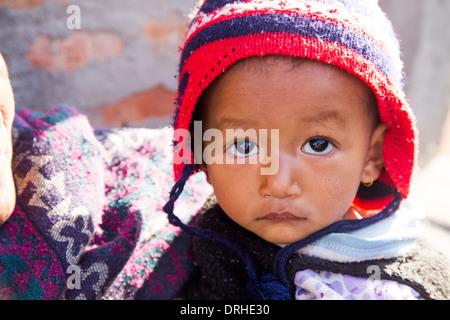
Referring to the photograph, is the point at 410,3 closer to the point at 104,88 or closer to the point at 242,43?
the point at 104,88

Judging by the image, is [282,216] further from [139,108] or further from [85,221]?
[139,108]

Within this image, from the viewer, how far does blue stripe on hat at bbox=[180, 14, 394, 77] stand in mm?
1113

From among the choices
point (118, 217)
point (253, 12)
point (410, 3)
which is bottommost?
point (118, 217)

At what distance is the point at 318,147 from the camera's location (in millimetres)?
1174

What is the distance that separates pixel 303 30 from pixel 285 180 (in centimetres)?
38

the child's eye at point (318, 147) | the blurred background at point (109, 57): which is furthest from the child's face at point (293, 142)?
the blurred background at point (109, 57)

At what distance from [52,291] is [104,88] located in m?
1.31

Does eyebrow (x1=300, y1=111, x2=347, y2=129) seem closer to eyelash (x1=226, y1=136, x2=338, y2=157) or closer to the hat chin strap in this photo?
eyelash (x1=226, y1=136, x2=338, y2=157)

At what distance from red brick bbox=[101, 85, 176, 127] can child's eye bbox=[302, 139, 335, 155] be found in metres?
1.36

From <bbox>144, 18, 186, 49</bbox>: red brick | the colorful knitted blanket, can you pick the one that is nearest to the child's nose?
the colorful knitted blanket

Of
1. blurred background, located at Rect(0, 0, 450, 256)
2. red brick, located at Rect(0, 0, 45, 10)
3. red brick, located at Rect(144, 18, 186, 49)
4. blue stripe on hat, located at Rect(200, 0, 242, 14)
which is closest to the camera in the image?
blue stripe on hat, located at Rect(200, 0, 242, 14)

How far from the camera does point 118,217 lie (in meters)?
1.39

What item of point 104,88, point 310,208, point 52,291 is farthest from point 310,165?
point 104,88
